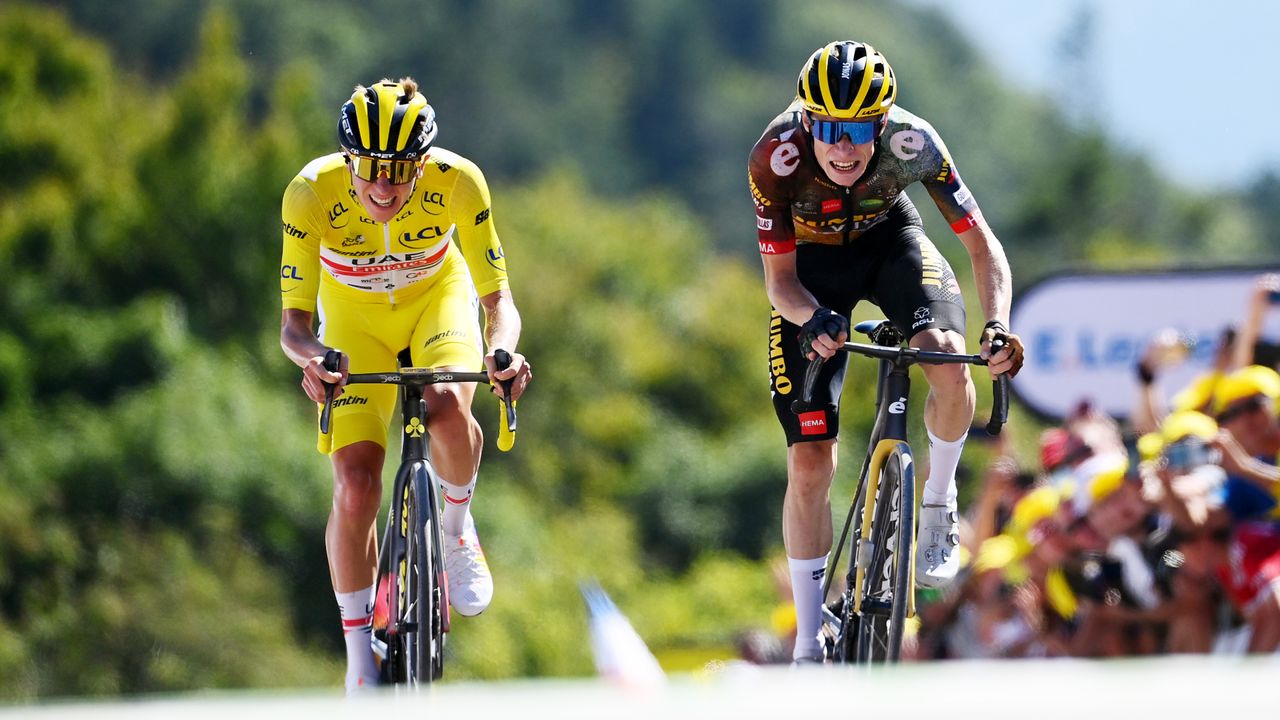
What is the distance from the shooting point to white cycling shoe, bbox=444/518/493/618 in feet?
24.2

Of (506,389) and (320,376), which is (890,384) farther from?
(320,376)

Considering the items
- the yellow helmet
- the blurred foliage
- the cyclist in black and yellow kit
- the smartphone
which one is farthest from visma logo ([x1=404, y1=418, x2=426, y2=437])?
the blurred foliage

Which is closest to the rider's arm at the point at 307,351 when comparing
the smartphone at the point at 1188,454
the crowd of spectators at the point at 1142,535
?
the crowd of spectators at the point at 1142,535

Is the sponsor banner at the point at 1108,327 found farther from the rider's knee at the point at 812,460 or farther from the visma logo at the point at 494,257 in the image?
the visma logo at the point at 494,257

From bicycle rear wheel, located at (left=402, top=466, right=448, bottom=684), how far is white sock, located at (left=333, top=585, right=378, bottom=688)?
299 millimetres

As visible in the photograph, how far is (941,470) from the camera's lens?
23.5 ft

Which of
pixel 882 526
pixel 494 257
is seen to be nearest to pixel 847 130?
pixel 494 257

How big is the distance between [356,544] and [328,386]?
861 mm

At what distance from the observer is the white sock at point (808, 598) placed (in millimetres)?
7559

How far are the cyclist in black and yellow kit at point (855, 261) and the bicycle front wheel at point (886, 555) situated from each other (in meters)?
0.14

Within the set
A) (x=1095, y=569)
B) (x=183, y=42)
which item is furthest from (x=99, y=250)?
(x=183, y=42)

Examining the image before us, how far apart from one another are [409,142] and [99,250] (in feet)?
120

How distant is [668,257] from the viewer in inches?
2608

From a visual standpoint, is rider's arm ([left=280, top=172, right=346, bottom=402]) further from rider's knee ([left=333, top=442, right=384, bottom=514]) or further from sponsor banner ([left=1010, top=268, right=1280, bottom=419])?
sponsor banner ([left=1010, top=268, right=1280, bottom=419])
